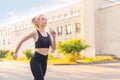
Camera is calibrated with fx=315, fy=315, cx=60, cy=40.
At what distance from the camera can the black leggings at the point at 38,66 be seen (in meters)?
5.24

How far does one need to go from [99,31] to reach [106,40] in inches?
65.4

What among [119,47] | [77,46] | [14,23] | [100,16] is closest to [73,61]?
[77,46]

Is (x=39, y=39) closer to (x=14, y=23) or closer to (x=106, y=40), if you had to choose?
(x=106, y=40)

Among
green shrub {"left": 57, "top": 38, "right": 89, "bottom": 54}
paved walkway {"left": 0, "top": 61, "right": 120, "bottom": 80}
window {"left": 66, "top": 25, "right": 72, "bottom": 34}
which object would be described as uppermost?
window {"left": 66, "top": 25, "right": 72, "bottom": 34}

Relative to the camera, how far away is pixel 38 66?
5285 mm

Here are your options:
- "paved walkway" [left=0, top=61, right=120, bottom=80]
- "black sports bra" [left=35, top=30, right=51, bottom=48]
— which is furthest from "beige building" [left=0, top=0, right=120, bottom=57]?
"black sports bra" [left=35, top=30, right=51, bottom=48]

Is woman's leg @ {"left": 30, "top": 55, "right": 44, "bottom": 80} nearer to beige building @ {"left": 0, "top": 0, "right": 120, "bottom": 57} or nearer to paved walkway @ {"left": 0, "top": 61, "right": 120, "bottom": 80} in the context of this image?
paved walkway @ {"left": 0, "top": 61, "right": 120, "bottom": 80}

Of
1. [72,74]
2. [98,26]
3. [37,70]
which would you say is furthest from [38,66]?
[98,26]

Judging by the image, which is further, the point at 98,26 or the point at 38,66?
the point at 98,26

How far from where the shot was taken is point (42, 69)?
17.6ft

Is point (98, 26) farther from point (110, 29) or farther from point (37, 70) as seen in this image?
point (37, 70)

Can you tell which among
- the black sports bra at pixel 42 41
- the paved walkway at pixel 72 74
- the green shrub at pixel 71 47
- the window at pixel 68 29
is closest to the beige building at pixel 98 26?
the window at pixel 68 29

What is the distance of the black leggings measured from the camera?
5242 millimetres

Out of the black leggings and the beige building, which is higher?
the beige building
